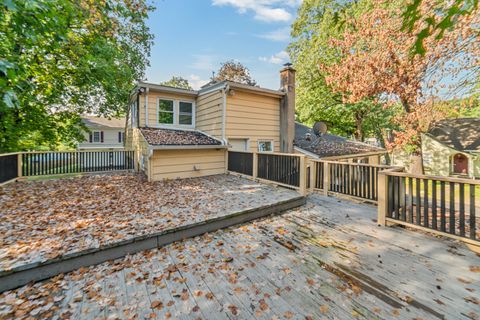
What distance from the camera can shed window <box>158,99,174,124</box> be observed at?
30.6 ft

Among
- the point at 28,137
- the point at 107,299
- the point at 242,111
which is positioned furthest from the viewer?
the point at 28,137

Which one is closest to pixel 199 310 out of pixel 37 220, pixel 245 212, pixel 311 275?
pixel 311 275

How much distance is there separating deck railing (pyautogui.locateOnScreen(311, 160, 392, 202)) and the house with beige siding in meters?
3.77

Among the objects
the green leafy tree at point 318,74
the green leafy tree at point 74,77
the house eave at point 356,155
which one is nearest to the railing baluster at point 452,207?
the house eave at point 356,155

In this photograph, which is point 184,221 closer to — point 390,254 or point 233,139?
A: point 390,254

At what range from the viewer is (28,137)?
1106 cm

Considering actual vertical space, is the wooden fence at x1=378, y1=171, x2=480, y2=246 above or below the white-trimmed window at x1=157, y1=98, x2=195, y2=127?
below

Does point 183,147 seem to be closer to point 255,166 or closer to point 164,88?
point 255,166

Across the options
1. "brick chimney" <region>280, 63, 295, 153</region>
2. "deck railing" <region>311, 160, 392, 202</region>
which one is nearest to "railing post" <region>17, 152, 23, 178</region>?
"deck railing" <region>311, 160, 392, 202</region>

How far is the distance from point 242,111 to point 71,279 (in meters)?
7.77

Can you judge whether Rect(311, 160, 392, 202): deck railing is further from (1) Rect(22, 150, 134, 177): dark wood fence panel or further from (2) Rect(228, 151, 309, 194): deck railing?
(1) Rect(22, 150, 134, 177): dark wood fence panel

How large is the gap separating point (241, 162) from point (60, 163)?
763 centimetres

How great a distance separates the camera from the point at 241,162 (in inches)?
332

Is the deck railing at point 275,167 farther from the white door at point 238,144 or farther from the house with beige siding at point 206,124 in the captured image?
the house with beige siding at point 206,124
